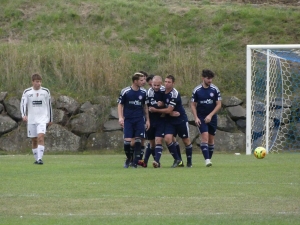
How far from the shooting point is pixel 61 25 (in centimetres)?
2894

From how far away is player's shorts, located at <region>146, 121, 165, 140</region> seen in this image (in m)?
15.8

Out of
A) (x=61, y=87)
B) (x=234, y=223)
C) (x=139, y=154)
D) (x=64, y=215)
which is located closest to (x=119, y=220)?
(x=64, y=215)

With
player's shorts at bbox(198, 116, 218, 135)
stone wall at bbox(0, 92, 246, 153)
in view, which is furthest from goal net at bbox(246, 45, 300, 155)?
player's shorts at bbox(198, 116, 218, 135)

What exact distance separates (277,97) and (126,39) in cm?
668

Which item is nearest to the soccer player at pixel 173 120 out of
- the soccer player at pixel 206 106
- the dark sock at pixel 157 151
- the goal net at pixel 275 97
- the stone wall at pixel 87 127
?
the dark sock at pixel 157 151

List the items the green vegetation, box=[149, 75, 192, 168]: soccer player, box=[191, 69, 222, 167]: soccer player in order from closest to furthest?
1. box=[149, 75, 192, 168]: soccer player
2. box=[191, 69, 222, 167]: soccer player
3. the green vegetation

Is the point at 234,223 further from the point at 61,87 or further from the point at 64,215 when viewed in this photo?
the point at 61,87

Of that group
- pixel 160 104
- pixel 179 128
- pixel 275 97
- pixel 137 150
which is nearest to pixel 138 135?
pixel 137 150

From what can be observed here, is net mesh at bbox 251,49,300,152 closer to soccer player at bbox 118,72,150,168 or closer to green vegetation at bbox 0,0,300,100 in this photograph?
green vegetation at bbox 0,0,300,100

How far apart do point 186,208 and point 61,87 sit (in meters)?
16.9

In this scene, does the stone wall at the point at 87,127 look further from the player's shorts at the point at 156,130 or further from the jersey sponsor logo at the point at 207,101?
the jersey sponsor logo at the point at 207,101

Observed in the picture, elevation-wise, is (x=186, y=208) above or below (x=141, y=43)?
below

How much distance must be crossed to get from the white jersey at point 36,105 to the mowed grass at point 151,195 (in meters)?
2.02

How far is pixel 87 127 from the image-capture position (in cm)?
2439
